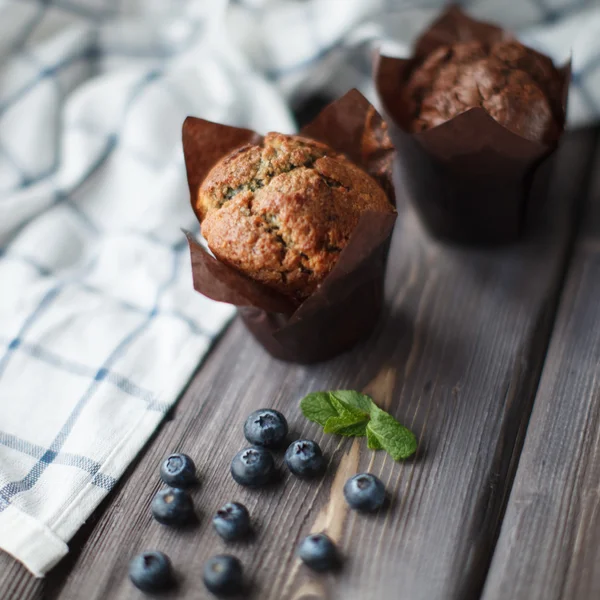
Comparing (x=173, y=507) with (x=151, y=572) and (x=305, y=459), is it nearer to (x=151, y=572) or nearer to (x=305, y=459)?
(x=151, y=572)

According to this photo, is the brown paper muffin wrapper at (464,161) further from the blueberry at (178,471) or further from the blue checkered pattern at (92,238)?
the blueberry at (178,471)

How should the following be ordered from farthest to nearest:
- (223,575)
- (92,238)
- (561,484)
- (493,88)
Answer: (92,238), (493,88), (561,484), (223,575)

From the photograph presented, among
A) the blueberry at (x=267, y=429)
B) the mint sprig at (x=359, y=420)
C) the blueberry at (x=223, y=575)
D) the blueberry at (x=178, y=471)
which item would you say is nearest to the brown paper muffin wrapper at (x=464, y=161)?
the mint sprig at (x=359, y=420)

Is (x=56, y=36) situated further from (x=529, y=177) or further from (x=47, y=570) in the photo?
(x=47, y=570)

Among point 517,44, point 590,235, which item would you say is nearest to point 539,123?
point 517,44

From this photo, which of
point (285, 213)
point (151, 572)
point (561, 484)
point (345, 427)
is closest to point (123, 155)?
point (285, 213)

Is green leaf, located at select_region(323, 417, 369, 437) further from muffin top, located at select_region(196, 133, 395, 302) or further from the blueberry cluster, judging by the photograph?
muffin top, located at select_region(196, 133, 395, 302)

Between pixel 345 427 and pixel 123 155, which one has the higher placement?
pixel 123 155

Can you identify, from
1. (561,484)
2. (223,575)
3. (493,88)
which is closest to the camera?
(223,575)
